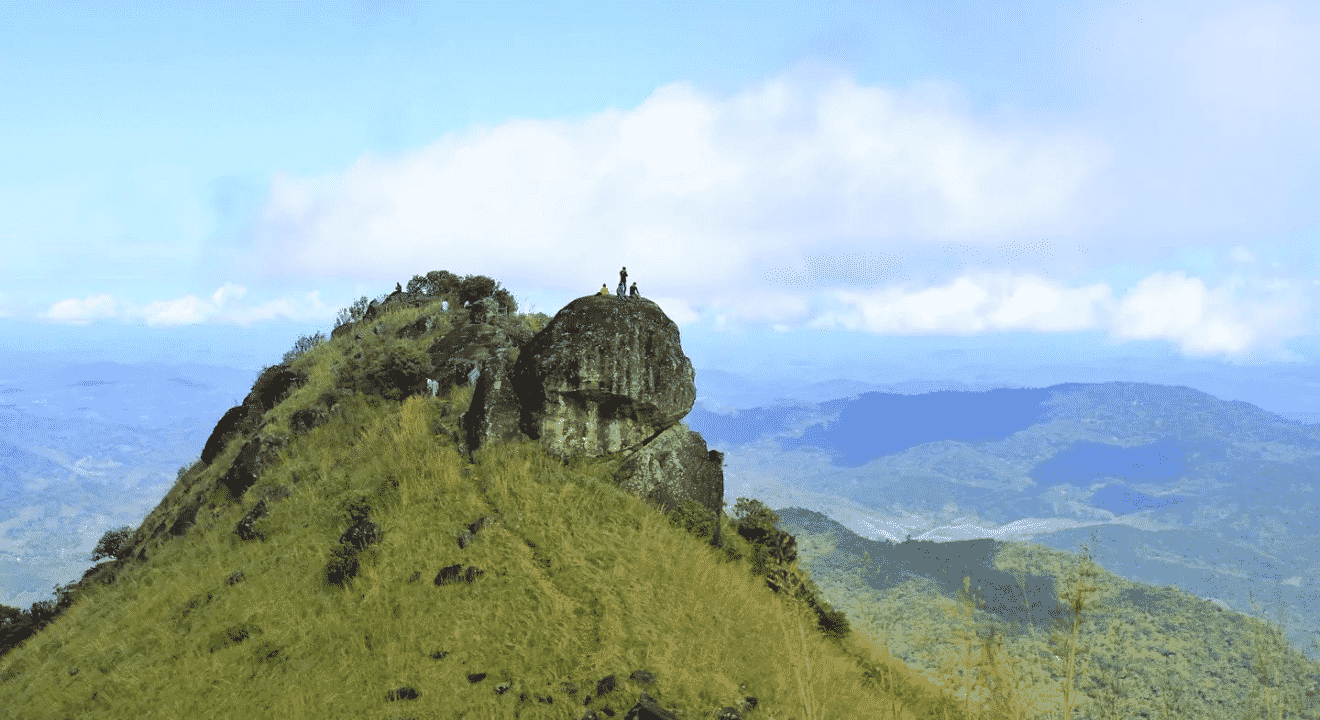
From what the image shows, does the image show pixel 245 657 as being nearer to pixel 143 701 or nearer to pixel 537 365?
pixel 143 701

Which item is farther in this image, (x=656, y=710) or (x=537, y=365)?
(x=537, y=365)

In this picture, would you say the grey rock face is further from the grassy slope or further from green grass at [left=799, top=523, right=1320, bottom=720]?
the grassy slope

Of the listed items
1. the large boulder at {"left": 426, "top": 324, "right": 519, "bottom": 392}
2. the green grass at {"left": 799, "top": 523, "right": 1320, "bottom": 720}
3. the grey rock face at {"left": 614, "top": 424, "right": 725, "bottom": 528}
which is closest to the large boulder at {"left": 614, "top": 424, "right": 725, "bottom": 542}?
the grey rock face at {"left": 614, "top": 424, "right": 725, "bottom": 528}

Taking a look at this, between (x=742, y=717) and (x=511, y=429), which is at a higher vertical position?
(x=511, y=429)

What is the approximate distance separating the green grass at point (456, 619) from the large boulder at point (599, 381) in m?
0.91

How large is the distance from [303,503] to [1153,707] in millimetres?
55800

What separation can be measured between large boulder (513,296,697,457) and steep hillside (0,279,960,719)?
0.26 ft

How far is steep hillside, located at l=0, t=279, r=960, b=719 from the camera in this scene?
1102 centimetres

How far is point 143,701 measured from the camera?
1120cm

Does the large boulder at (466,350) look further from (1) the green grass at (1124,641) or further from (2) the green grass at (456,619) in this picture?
(1) the green grass at (1124,641)

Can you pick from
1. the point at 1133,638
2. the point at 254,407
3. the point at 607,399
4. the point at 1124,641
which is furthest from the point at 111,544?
the point at 1133,638

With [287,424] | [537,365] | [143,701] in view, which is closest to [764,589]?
[537,365]

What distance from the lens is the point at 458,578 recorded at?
13234 mm

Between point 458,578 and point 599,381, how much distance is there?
660 cm
